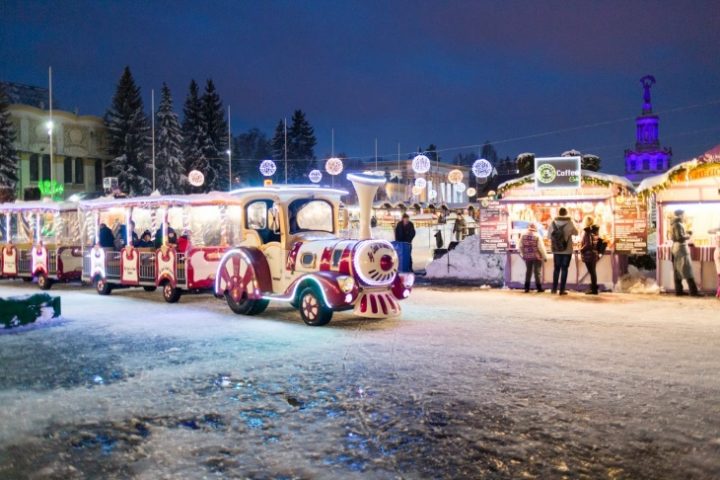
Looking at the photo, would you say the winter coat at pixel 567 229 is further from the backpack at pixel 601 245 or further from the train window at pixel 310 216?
the train window at pixel 310 216

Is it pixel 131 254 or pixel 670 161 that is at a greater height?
pixel 670 161

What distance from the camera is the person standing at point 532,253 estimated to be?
53.2 ft

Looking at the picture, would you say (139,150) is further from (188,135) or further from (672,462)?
(672,462)

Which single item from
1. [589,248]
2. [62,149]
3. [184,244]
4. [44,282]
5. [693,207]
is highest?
[62,149]

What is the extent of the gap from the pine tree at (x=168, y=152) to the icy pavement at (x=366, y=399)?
156ft

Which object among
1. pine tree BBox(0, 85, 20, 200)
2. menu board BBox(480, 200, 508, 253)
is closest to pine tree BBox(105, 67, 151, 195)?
pine tree BBox(0, 85, 20, 200)

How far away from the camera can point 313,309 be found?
11234 millimetres

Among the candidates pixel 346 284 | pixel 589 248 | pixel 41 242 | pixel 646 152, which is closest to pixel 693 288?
pixel 589 248

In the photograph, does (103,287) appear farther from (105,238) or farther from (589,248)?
(589,248)

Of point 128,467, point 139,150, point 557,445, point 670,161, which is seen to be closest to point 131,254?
point 128,467

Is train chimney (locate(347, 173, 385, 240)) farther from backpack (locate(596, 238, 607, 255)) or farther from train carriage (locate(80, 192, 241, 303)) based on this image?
backpack (locate(596, 238, 607, 255))

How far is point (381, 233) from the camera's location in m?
41.2

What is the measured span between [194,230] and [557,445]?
17815mm

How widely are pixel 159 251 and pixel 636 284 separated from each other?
11.2 m
